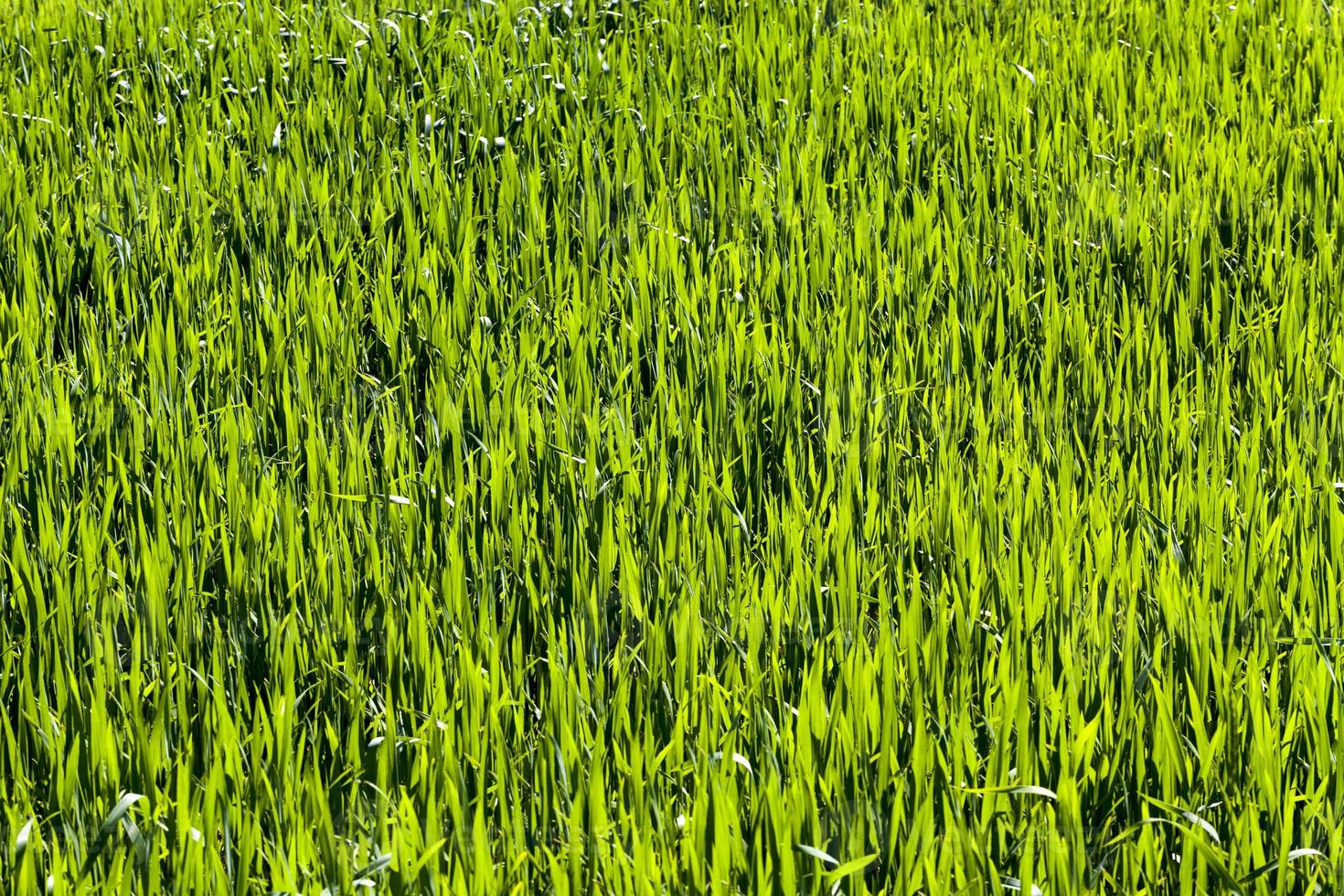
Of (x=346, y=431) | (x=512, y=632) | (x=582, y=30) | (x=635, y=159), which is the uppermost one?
(x=582, y=30)

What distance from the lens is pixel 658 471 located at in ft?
7.30

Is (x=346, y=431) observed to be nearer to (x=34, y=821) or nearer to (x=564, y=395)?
(x=564, y=395)

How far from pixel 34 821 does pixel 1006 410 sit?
1742 mm

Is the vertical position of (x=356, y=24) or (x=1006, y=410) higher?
(x=356, y=24)

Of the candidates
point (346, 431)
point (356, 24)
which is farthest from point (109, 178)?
point (346, 431)

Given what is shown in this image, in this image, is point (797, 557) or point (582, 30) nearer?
point (797, 557)

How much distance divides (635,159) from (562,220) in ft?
1.36

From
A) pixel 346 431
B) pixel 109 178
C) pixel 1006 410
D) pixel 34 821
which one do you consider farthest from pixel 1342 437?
pixel 109 178

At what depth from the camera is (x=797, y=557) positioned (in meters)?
1.95

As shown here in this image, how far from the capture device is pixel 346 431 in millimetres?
2309

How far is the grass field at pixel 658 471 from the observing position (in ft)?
5.02

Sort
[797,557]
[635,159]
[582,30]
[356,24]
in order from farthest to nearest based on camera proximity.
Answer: [582,30]
[356,24]
[635,159]
[797,557]

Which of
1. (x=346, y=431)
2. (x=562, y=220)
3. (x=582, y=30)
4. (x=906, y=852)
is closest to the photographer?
(x=906, y=852)

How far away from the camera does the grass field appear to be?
5.02ft
